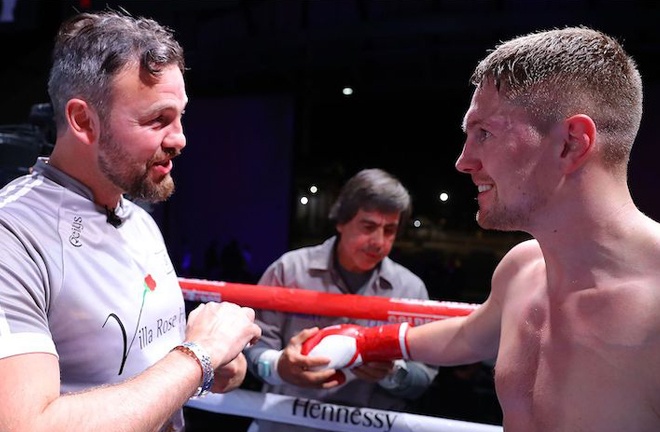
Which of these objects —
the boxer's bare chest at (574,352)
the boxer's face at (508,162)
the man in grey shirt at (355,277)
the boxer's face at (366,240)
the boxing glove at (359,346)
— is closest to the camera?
the boxer's bare chest at (574,352)

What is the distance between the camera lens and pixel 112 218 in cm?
122

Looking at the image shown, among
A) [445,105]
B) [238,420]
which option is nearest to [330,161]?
[445,105]

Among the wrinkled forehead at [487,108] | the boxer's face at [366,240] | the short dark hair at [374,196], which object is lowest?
the boxer's face at [366,240]

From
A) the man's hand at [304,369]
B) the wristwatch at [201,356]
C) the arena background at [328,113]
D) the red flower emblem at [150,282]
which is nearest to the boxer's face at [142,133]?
the red flower emblem at [150,282]

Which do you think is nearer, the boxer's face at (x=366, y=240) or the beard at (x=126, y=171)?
the beard at (x=126, y=171)

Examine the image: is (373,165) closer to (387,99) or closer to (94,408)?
(387,99)

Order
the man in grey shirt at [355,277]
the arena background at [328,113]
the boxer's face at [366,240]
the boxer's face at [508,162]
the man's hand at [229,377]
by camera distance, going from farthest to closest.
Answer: the arena background at [328,113] → the boxer's face at [366,240] → the man in grey shirt at [355,277] → the man's hand at [229,377] → the boxer's face at [508,162]

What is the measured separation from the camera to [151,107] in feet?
3.92

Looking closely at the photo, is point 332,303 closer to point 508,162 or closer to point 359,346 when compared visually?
point 359,346

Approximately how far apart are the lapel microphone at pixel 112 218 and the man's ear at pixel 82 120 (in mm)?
157

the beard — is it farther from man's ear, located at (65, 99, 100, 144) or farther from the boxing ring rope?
the boxing ring rope

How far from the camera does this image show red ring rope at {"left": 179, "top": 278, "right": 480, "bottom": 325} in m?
1.58

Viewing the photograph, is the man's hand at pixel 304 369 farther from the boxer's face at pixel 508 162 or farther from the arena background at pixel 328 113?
the arena background at pixel 328 113

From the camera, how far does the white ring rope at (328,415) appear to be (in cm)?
143
